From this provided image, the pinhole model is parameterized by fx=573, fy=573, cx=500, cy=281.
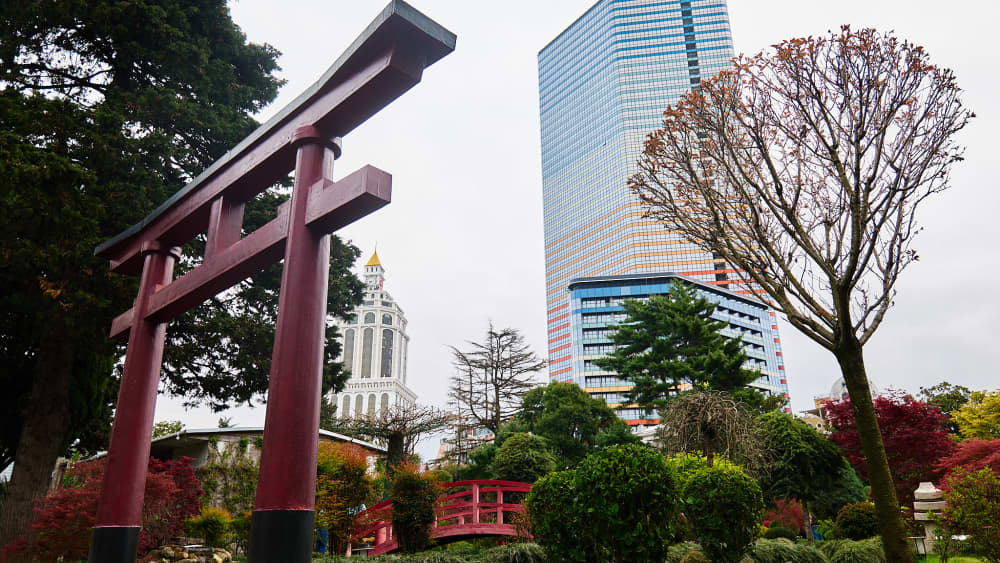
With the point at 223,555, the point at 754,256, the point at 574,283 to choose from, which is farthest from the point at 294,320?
the point at 574,283

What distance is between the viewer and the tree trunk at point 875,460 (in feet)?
22.5

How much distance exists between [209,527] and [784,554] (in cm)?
1051

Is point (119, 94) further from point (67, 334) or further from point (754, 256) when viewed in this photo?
point (754, 256)

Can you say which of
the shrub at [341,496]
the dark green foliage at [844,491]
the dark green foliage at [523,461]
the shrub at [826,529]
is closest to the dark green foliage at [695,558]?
the shrub at [341,496]

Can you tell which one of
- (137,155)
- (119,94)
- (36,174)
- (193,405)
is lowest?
(193,405)

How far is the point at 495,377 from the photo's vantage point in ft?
99.4

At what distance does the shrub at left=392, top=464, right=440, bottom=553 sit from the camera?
401 inches

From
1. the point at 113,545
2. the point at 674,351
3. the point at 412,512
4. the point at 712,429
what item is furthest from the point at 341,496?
the point at 674,351

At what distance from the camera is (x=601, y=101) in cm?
10156

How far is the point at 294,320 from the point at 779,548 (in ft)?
29.3

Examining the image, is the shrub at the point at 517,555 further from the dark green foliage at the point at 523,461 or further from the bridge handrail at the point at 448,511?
the dark green foliage at the point at 523,461

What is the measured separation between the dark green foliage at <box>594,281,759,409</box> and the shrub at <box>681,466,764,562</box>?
18957mm

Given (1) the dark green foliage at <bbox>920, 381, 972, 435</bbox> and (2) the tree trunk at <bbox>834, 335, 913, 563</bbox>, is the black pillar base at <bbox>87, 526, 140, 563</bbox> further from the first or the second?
(1) the dark green foliage at <bbox>920, 381, 972, 435</bbox>

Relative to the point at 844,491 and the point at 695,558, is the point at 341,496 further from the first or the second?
the point at 844,491
